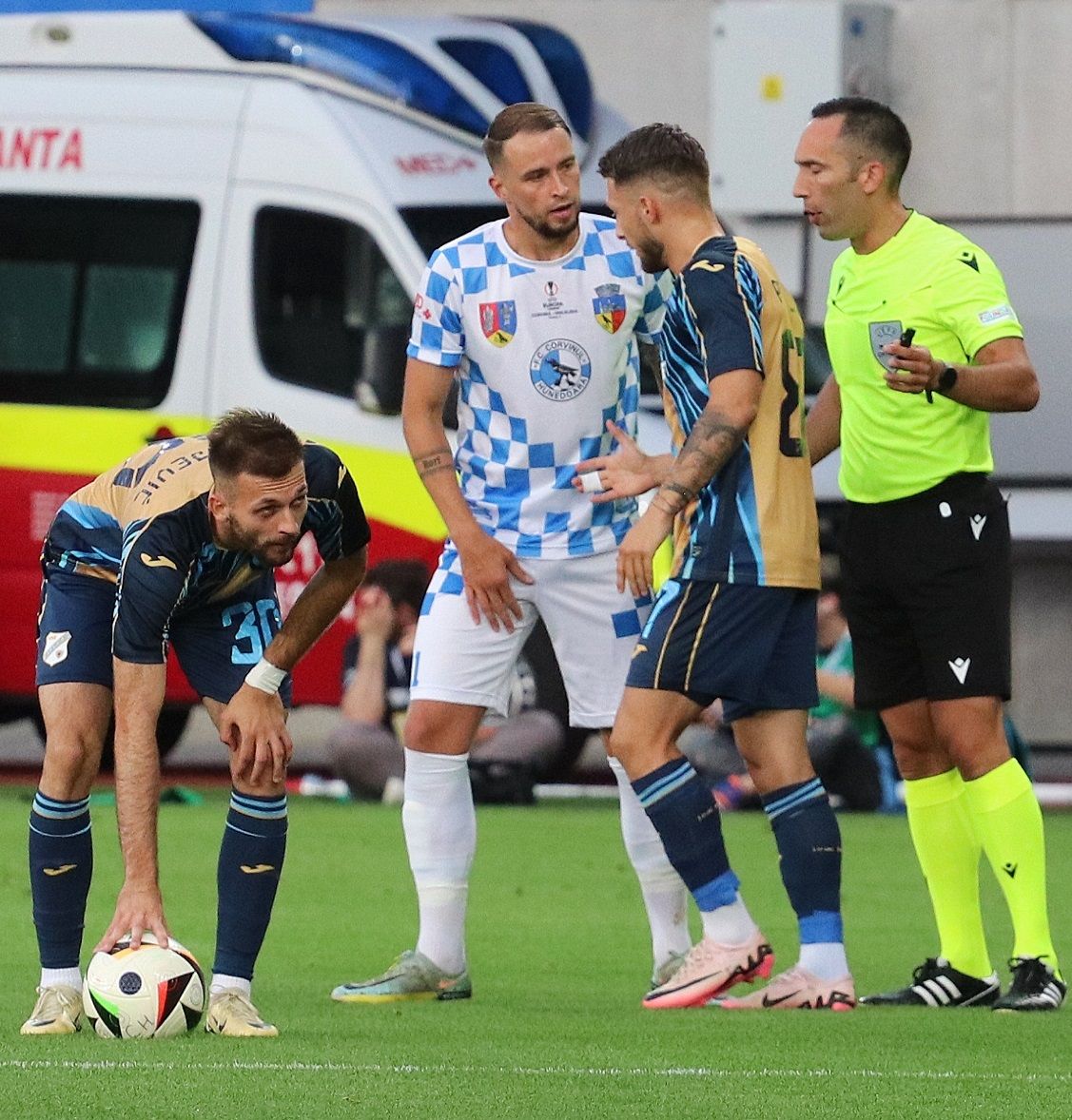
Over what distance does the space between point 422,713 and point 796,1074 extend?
5.49 ft

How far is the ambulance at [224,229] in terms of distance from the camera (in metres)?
12.4

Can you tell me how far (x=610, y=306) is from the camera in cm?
691

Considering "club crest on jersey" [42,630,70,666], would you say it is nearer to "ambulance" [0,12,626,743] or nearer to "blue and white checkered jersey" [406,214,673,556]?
"blue and white checkered jersey" [406,214,673,556]

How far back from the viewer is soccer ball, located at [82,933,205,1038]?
5.98m

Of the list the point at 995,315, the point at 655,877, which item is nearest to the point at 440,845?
the point at 655,877

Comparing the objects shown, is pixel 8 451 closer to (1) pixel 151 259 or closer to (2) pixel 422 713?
(1) pixel 151 259

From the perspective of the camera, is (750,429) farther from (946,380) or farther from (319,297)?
(319,297)

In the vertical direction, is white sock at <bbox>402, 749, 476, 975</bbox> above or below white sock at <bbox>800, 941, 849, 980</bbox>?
above

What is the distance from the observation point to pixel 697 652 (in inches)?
256

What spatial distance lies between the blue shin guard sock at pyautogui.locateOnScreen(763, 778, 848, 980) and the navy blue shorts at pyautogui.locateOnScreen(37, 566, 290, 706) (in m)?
1.21

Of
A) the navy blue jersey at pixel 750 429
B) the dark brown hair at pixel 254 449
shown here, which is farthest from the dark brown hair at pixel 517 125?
the dark brown hair at pixel 254 449

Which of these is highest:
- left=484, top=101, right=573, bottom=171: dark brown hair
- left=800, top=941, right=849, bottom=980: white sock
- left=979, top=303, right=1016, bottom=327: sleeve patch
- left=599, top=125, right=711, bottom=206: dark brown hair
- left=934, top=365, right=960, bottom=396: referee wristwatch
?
left=484, top=101, right=573, bottom=171: dark brown hair

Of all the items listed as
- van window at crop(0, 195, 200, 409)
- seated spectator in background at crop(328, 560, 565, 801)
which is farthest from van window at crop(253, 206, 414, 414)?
seated spectator in background at crop(328, 560, 565, 801)

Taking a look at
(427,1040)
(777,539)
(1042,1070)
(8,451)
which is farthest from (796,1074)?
(8,451)
